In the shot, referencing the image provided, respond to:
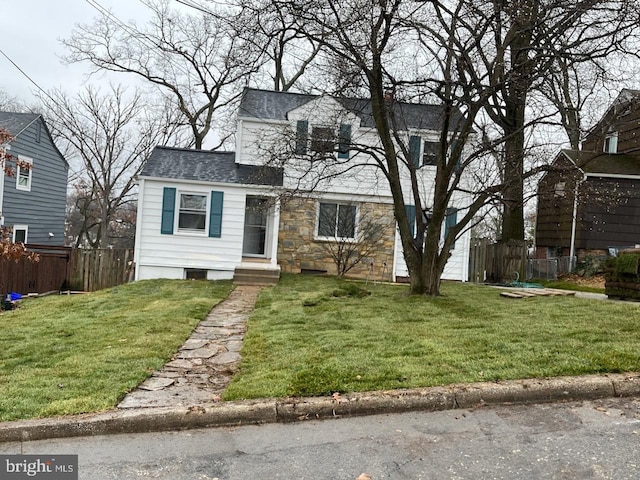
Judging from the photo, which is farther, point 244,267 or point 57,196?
point 57,196

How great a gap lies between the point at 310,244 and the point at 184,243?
12.4 ft

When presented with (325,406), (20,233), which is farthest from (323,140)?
(20,233)

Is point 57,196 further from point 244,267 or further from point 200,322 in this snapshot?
point 200,322

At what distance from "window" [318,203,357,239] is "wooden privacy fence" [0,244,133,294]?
6014 millimetres

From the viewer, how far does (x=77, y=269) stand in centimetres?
1562

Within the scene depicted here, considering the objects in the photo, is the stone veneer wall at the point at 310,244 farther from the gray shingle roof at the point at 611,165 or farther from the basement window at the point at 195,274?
the gray shingle roof at the point at 611,165

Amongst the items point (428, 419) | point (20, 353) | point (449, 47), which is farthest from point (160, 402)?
point (449, 47)

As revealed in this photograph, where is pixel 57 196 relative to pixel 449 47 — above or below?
below

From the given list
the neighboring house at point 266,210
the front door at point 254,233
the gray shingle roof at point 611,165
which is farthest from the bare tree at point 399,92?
the gray shingle roof at point 611,165

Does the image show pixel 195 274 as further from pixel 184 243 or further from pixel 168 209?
pixel 168 209

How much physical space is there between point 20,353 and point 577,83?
1124cm

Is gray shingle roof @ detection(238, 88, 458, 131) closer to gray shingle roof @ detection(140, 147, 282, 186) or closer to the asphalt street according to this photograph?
gray shingle roof @ detection(140, 147, 282, 186)

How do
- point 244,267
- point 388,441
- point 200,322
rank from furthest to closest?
point 244,267 → point 200,322 → point 388,441

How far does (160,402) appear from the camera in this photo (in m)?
4.19
